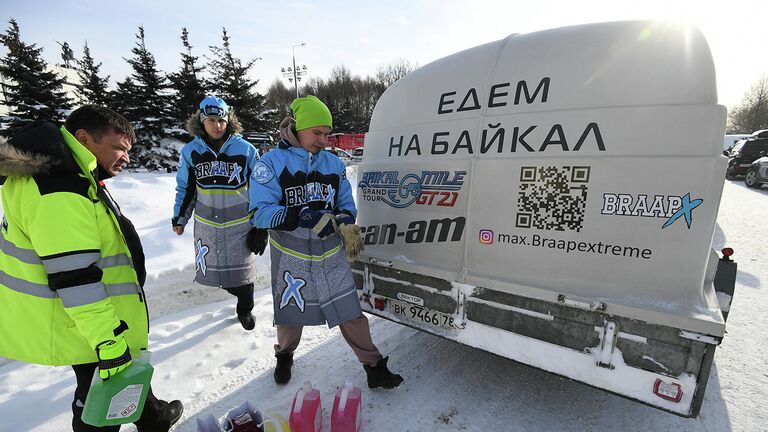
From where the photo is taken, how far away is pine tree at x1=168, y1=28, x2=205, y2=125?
1988 cm

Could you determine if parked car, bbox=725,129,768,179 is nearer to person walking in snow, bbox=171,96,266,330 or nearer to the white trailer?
the white trailer

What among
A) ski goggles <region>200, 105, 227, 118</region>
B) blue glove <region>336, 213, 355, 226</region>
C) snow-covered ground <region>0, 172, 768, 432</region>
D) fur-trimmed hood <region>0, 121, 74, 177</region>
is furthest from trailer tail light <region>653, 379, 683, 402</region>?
ski goggles <region>200, 105, 227, 118</region>

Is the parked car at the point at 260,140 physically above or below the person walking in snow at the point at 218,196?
above

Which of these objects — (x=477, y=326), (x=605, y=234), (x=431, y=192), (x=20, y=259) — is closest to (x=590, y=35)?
(x=605, y=234)

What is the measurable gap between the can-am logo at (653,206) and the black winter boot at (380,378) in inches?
72.7

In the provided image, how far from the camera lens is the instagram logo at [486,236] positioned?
245 cm

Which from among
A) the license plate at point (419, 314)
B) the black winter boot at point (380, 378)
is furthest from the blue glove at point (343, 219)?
the black winter boot at point (380, 378)

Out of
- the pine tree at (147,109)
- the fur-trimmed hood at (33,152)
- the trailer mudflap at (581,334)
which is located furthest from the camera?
the pine tree at (147,109)

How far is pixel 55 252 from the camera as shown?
1.43 meters

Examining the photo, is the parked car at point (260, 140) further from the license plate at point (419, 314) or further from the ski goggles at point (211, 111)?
the license plate at point (419, 314)

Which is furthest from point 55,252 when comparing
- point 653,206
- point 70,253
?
point 653,206

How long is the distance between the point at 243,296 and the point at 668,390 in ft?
11.3

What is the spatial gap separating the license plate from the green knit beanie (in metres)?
1.49

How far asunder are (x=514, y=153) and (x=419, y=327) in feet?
4.76
